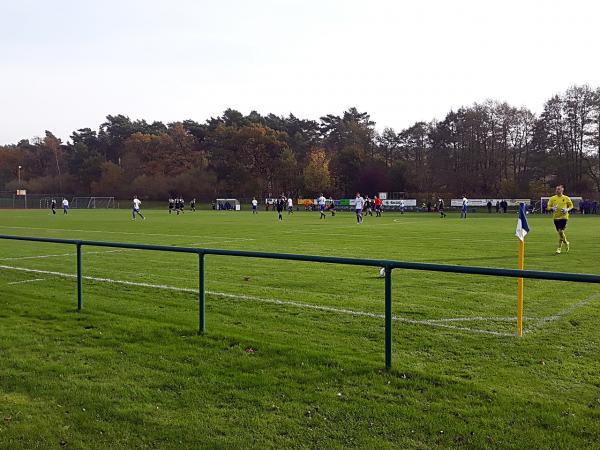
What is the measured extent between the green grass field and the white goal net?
87778 millimetres

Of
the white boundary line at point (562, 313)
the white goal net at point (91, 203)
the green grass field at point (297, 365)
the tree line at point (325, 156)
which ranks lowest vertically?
the green grass field at point (297, 365)

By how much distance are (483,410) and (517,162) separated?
82.5 meters

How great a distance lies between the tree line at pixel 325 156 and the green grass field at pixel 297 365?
6792 centimetres

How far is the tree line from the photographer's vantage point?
74125 millimetres

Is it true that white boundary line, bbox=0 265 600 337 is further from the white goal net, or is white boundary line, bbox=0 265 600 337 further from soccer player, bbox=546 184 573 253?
the white goal net

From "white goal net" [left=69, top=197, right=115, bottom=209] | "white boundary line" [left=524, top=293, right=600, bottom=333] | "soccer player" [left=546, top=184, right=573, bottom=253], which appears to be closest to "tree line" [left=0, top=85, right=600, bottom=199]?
"white goal net" [left=69, top=197, right=115, bottom=209]

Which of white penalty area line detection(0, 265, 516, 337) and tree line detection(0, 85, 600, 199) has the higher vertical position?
tree line detection(0, 85, 600, 199)

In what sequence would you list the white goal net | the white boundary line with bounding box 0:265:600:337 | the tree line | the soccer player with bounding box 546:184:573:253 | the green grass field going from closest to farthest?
the green grass field → the white boundary line with bounding box 0:265:600:337 → the soccer player with bounding box 546:184:573:253 → the tree line → the white goal net

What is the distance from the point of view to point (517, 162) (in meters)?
80.8

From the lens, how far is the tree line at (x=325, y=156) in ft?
243

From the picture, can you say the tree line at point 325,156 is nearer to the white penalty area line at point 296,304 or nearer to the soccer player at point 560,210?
the soccer player at point 560,210

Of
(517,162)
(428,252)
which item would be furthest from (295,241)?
(517,162)

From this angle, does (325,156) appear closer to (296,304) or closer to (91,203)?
(91,203)

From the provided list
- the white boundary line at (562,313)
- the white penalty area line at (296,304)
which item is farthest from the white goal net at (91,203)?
the white boundary line at (562,313)
